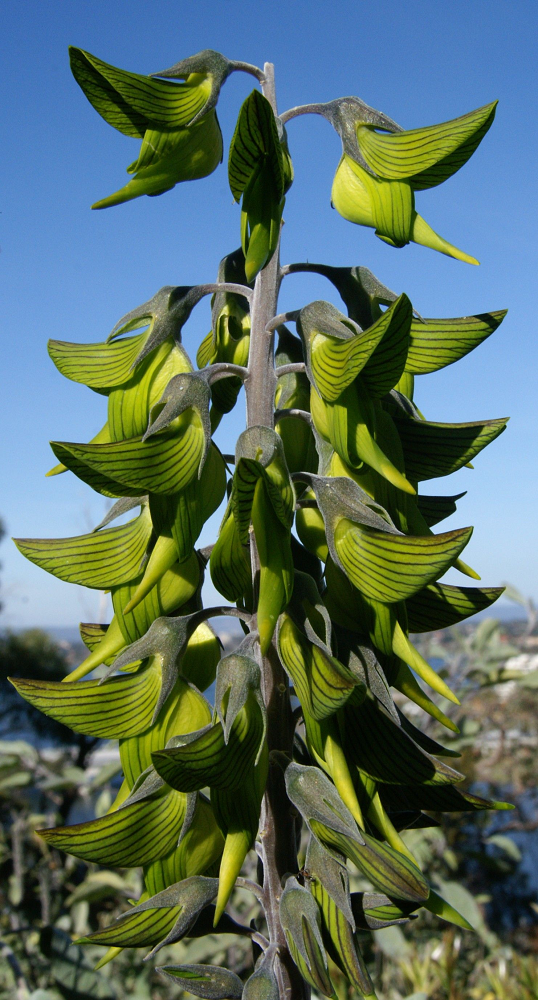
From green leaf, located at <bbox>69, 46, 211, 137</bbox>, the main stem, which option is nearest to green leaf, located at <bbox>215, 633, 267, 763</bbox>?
the main stem

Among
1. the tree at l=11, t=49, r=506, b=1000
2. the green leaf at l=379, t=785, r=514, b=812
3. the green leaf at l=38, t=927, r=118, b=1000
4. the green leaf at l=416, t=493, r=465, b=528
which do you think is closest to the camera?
the tree at l=11, t=49, r=506, b=1000

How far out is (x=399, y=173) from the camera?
83cm

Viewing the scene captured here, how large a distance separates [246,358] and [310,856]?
0.66 metres

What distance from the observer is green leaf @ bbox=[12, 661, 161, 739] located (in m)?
0.79

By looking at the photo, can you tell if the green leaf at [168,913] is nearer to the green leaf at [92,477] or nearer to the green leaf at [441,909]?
the green leaf at [441,909]

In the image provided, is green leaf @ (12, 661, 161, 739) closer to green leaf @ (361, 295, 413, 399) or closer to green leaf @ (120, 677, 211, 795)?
green leaf @ (120, 677, 211, 795)

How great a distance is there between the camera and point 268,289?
3.22ft

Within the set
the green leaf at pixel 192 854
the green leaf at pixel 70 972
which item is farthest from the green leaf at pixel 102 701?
the green leaf at pixel 70 972

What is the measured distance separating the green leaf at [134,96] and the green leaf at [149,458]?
0.35m

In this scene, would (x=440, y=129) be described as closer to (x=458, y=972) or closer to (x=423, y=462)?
(x=423, y=462)

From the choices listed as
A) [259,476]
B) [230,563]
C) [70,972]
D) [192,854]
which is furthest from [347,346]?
[70,972]

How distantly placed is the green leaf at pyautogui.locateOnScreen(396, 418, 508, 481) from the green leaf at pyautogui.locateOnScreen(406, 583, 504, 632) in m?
0.15

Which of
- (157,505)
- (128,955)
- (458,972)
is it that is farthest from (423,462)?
(458,972)

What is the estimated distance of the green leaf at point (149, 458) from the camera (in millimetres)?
703
